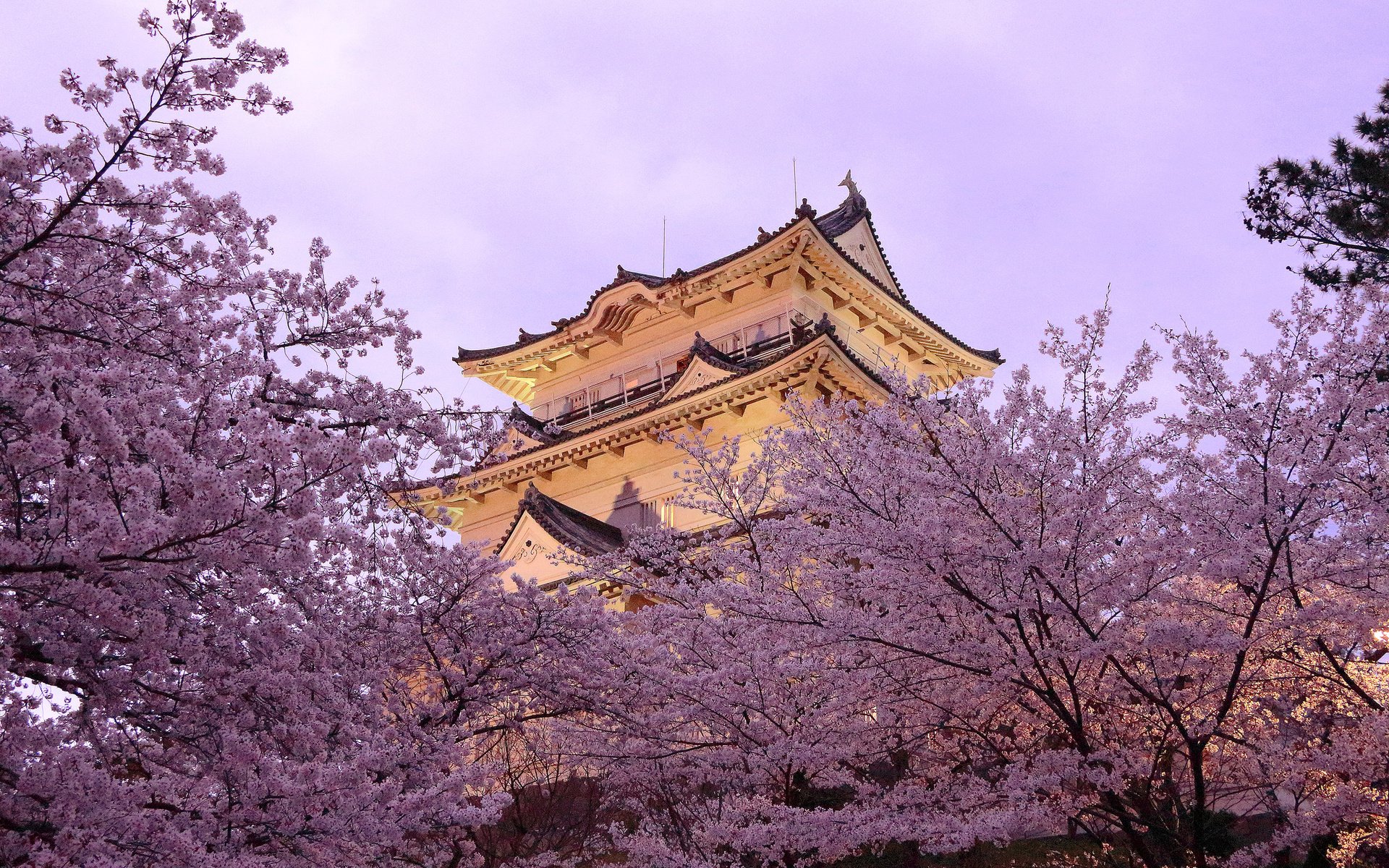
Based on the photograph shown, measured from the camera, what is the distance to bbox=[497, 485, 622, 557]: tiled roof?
1928cm

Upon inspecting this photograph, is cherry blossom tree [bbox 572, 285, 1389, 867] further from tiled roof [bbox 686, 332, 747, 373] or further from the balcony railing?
the balcony railing

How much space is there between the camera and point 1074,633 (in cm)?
804

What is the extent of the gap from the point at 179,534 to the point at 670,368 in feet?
68.1

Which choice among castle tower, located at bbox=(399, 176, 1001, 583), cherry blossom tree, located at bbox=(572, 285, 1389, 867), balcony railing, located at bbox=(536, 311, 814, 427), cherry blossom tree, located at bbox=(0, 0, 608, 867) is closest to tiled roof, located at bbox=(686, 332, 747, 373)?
castle tower, located at bbox=(399, 176, 1001, 583)

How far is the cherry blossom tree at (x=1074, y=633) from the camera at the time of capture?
24.8 ft

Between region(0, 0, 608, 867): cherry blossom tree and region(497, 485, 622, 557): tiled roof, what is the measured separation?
10.9 metres

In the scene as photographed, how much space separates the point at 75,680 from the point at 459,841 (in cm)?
493

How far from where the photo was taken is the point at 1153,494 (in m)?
8.52

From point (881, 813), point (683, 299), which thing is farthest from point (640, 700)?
point (683, 299)

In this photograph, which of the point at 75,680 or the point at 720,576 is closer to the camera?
the point at 75,680

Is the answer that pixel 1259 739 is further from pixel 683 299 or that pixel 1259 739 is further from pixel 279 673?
pixel 683 299

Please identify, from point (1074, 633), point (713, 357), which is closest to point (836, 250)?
point (713, 357)

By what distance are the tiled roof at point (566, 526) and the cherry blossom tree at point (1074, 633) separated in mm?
9045

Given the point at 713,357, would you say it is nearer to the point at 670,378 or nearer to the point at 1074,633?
the point at 670,378
